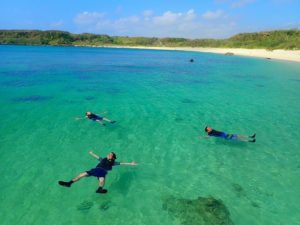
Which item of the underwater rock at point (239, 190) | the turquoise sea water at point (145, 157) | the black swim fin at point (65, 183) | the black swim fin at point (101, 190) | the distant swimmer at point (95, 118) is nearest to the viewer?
the turquoise sea water at point (145, 157)

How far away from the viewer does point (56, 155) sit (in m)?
15.6

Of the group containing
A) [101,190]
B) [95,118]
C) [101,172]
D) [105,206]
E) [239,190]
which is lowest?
[239,190]

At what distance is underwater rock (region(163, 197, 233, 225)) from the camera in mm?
10641

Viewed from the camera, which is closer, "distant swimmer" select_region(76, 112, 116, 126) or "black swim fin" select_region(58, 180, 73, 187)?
"black swim fin" select_region(58, 180, 73, 187)

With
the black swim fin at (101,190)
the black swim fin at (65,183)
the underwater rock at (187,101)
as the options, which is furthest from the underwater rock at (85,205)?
the underwater rock at (187,101)

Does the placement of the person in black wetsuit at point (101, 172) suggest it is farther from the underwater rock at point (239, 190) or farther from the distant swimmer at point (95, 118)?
the distant swimmer at point (95, 118)

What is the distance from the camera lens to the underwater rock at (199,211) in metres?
10.6

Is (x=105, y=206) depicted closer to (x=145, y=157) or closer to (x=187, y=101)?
A: (x=145, y=157)

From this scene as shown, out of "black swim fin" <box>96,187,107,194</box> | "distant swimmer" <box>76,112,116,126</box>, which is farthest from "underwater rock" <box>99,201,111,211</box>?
"distant swimmer" <box>76,112,116,126</box>

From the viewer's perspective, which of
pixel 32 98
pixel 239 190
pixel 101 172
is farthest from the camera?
pixel 32 98

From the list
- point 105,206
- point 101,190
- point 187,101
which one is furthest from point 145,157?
point 187,101

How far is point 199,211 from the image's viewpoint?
1118 centimetres

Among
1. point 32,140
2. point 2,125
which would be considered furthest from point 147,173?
point 2,125

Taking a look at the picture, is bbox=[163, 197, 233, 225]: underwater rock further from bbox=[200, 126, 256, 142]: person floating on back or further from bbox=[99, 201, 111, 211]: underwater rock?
bbox=[200, 126, 256, 142]: person floating on back
